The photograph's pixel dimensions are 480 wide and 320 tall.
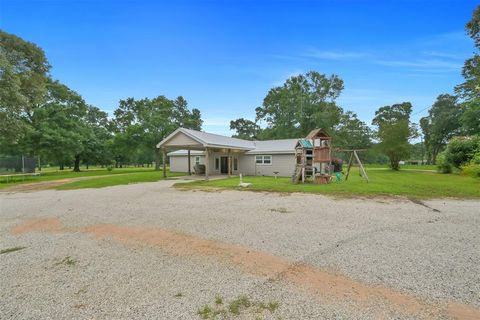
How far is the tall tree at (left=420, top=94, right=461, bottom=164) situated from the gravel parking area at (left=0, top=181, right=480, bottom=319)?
154ft

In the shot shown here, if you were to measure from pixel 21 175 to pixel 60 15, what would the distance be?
17199 mm

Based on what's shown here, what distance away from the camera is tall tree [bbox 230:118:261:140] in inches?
2217

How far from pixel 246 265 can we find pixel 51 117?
103ft

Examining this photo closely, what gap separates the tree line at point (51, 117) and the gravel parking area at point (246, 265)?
1403 cm

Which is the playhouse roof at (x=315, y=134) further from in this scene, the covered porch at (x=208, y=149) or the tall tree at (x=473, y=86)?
the tall tree at (x=473, y=86)

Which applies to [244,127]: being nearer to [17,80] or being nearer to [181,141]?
[181,141]

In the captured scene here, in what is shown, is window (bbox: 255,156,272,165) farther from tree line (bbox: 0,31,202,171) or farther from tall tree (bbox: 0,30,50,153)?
tall tree (bbox: 0,30,50,153)

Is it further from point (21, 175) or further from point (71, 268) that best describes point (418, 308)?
point (21, 175)

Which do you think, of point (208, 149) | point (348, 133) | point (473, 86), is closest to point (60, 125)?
point (208, 149)

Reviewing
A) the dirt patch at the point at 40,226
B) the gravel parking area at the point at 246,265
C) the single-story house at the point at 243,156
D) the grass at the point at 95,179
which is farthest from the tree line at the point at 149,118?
the gravel parking area at the point at 246,265

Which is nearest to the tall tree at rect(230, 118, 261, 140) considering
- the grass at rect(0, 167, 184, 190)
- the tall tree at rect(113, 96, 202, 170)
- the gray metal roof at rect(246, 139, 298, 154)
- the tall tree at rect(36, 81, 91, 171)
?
the tall tree at rect(113, 96, 202, 170)

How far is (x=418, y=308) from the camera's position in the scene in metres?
2.47

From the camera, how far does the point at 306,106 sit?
36.6 meters

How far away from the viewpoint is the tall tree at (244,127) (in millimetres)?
56316
